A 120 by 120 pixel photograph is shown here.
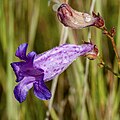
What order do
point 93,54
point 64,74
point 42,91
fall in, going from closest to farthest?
point 42,91, point 93,54, point 64,74

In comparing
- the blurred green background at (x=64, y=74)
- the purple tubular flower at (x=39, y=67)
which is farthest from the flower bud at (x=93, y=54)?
Result: the blurred green background at (x=64, y=74)

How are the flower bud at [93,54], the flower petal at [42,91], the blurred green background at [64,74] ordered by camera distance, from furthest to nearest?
1. the blurred green background at [64,74]
2. the flower bud at [93,54]
3. the flower petal at [42,91]

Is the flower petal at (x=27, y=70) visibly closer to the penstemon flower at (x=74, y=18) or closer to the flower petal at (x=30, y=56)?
the flower petal at (x=30, y=56)

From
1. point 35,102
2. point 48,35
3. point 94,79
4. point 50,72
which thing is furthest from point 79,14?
point 48,35

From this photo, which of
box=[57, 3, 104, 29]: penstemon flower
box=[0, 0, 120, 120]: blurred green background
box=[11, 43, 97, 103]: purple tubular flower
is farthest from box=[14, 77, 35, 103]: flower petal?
box=[0, 0, 120, 120]: blurred green background

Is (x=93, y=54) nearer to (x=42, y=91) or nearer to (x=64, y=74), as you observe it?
(x=42, y=91)

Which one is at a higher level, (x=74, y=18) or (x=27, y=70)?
(x=74, y=18)

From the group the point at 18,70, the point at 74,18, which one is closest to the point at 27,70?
the point at 18,70
